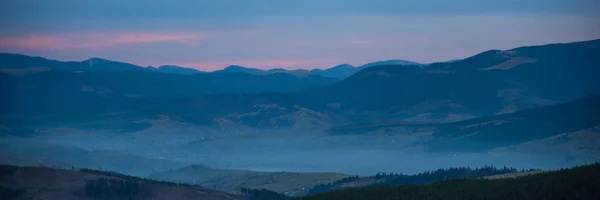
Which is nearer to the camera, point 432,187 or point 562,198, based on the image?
point 562,198

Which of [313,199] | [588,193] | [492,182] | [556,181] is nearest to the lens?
[588,193]

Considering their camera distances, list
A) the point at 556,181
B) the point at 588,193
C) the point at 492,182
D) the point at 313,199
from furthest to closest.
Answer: the point at 313,199, the point at 492,182, the point at 556,181, the point at 588,193

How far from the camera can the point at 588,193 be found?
129m

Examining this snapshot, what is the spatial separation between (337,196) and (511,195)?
37.9 m

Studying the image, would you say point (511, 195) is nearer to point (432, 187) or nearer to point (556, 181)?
point (556, 181)

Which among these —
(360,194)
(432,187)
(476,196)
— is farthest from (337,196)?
(476,196)

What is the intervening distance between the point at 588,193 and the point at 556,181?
38.3ft

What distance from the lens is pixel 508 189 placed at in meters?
148

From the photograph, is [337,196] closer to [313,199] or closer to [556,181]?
[313,199]

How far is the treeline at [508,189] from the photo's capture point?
436ft

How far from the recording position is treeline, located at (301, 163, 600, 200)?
13288cm

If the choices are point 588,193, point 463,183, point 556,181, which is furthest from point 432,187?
point 588,193

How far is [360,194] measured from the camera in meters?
175

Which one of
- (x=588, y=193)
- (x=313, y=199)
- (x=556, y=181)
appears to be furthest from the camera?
(x=313, y=199)
